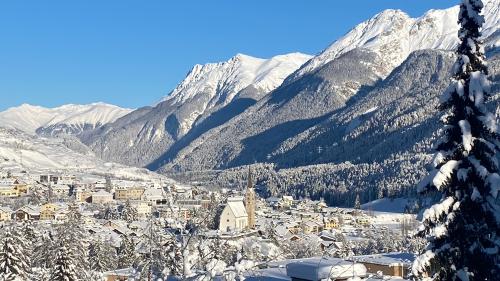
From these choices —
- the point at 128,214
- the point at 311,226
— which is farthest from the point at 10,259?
the point at 311,226

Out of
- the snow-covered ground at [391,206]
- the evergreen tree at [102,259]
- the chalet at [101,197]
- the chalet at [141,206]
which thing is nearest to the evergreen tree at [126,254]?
the evergreen tree at [102,259]

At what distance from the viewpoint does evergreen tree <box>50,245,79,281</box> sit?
1288 inches

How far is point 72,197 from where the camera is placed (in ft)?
531

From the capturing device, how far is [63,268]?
32750 mm

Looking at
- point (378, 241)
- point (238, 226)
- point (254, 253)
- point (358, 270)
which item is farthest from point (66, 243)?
point (238, 226)

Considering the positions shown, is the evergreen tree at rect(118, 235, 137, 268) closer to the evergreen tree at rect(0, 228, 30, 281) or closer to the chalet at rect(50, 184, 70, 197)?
the evergreen tree at rect(0, 228, 30, 281)

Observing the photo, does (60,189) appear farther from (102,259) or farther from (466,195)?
(466,195)

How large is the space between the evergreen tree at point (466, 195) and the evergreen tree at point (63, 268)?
70.0 feet

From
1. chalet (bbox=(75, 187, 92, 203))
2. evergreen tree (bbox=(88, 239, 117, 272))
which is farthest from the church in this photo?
chalet (bbox=(75, 187, 92, 203))

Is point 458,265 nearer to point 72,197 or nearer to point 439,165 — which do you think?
point 439,165

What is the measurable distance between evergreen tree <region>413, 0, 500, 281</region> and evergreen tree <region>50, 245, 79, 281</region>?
21.3 m

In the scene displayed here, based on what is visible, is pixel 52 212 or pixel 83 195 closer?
pixel 52 212

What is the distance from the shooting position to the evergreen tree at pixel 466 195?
15.2m

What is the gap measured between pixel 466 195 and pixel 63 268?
22.4 meters
